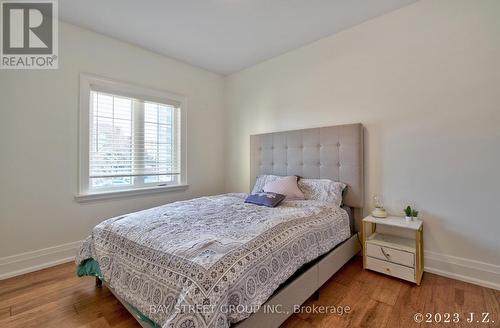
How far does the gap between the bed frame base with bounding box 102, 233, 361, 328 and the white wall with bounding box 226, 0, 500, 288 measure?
2.81 feet

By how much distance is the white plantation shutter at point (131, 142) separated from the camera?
2627 millimetres

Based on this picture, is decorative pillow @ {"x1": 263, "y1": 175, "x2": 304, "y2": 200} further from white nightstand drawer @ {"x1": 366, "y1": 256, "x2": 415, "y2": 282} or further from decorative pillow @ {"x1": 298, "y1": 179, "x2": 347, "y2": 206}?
white nightstand drawer @ {"x1": 366, "y1": 256, "x2": 415, "y2": 282}

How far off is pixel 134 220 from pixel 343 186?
206cm

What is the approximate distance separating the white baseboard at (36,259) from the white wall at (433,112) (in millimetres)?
3284

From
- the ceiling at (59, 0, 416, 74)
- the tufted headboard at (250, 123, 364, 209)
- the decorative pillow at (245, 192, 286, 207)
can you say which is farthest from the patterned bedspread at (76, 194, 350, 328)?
the ceiling at (59, 0, 416, 74)

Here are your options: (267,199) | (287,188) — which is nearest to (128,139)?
(267,199)

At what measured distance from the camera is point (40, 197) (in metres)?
2.26

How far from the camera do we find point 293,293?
1426mm

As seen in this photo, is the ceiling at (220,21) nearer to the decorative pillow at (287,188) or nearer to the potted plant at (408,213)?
the decorative pillow at (287,188)

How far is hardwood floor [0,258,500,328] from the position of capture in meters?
1.48

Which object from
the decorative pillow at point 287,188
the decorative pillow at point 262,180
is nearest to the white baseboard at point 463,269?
the decorative pillow at point 287,188

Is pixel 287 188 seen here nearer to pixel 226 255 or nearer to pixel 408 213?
pixel 408 213

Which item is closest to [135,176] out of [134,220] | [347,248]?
[134,220]

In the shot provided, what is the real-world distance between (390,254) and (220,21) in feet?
9.45
